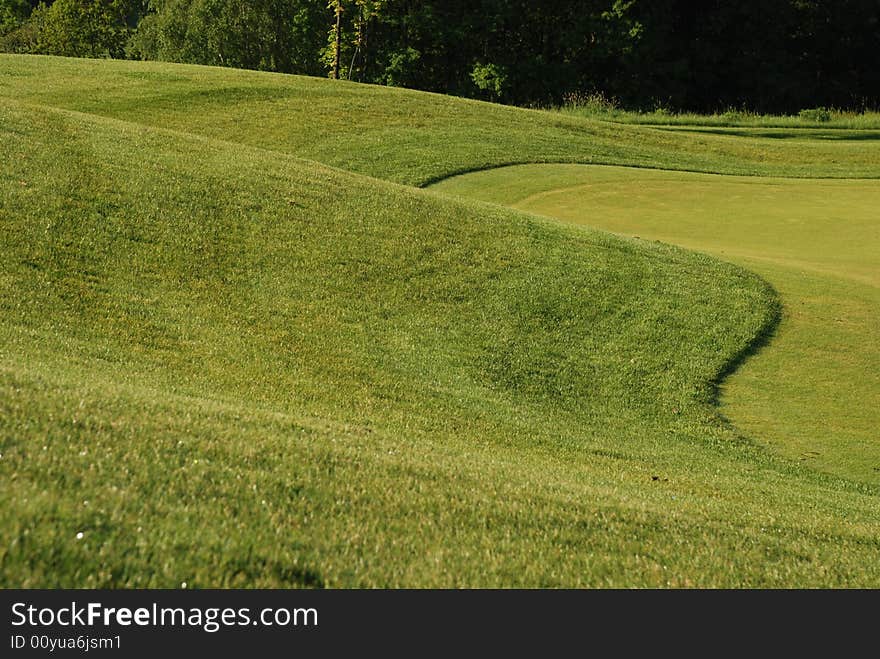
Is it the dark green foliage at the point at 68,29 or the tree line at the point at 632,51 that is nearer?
the tree line at the point at 632,51

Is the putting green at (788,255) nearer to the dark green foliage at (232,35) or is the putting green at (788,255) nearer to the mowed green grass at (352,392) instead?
the mowed green grass at (352,392)

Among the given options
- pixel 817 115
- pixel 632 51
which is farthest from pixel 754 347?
pixel 632 51

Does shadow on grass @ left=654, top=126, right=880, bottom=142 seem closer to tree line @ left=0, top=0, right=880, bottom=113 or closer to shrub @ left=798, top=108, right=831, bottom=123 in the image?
shrub @ left=798, top=108, right=831, bottom=123

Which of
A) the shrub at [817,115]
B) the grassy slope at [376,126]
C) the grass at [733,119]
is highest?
the shrub at [817,115]

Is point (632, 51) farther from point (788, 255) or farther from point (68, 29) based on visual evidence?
point (68, 29)

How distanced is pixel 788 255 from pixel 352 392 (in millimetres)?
12260

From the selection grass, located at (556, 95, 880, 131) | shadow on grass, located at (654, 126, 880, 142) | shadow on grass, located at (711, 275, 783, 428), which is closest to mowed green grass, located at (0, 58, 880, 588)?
shadow on grass, located at (711, 275, 783, 428)

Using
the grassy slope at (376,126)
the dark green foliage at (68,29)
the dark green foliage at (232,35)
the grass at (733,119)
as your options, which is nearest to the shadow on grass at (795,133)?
the grass at (733,119)

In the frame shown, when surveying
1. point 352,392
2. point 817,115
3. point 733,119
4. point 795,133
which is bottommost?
point 352,392

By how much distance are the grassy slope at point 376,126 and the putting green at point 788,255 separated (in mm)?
2351

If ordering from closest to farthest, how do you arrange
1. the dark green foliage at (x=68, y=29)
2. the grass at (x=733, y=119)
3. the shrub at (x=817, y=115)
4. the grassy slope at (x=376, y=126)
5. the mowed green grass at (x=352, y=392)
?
the mowed green grass at (x=352, y=392)
the grassy slope at (x=376, y=126)
the grass at (x=733, y=119)
the shrub at (x=817, y=115)
the dark green foliage at (x=68, y=29)

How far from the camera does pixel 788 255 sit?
61.6 ft

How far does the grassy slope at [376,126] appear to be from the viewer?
92.0 feet
